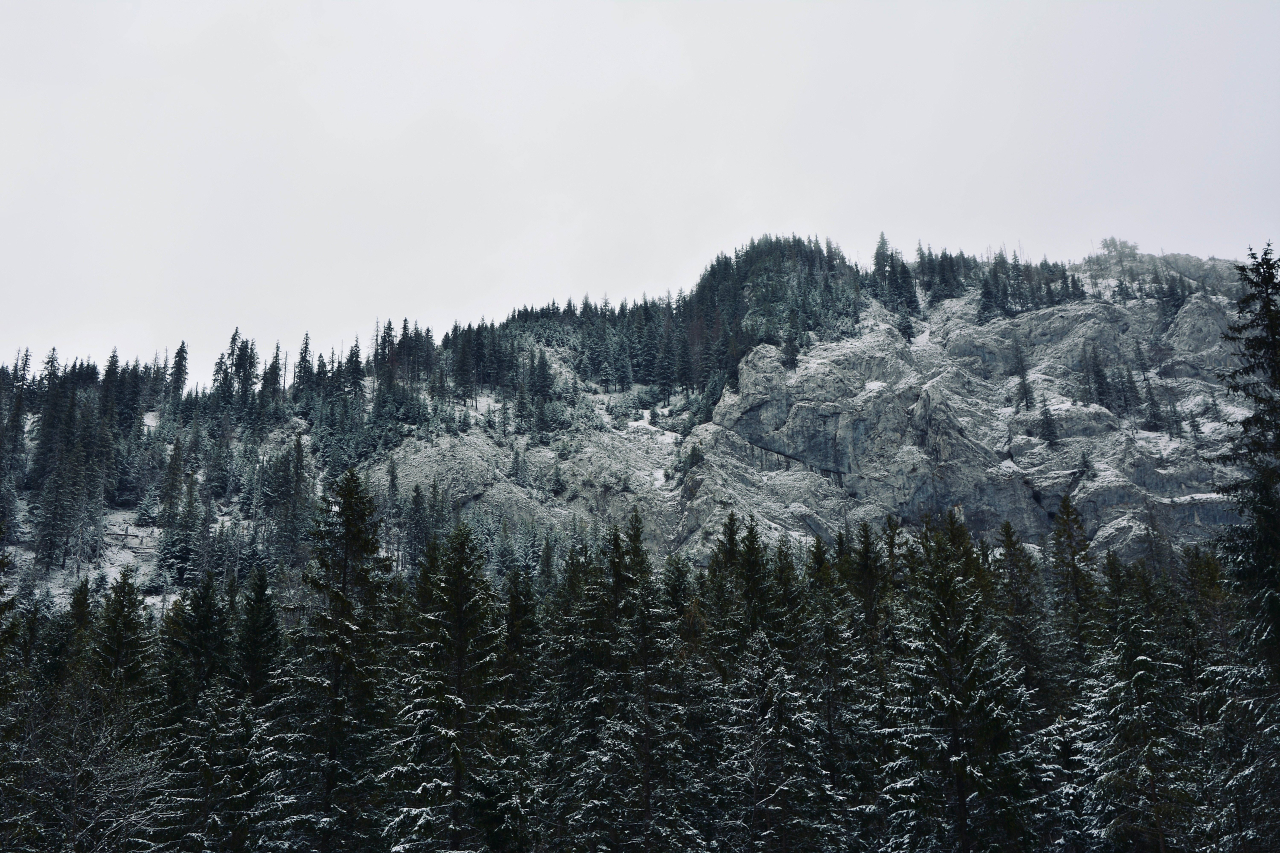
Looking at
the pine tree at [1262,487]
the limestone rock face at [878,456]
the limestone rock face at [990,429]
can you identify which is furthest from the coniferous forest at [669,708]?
the limestone rock face at [990,429]

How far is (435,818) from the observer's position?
89.4 feet

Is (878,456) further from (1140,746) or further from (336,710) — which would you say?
(336,710)

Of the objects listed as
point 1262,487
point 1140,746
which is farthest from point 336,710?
point 1140,746

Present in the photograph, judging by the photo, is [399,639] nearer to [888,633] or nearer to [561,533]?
[888,633]

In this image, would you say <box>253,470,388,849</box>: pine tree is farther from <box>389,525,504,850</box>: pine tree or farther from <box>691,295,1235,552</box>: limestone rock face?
<box>691,295,1235,552</box>: limestone rock face

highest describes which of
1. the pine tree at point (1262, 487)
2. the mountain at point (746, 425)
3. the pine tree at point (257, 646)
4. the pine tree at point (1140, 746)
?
the mountain at point (746, 425)

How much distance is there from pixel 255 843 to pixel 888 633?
31138 millimetres

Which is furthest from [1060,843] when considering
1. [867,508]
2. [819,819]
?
[867,508]

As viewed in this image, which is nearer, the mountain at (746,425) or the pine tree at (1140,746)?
the pine tree at (1140,746)

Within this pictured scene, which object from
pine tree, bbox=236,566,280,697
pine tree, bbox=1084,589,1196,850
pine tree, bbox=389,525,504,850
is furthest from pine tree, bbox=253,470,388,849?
pine tree, bbox=1084,589,1196,850

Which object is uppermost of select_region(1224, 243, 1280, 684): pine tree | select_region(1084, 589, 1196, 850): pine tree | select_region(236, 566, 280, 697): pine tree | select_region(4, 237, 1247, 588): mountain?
select_region(4, 237, 1247, 588): mountain

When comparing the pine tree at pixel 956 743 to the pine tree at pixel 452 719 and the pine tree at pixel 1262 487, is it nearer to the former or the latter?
the pine tree at pixel 1262 487

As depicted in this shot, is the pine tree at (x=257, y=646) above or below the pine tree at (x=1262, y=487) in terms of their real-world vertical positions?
below

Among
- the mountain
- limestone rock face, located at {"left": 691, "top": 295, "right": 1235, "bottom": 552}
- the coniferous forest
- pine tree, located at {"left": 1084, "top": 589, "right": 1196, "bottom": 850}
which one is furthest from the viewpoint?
limestone rock face, located at {"left": 691, "top": 295, "right": 1235, "bottom": 552}
